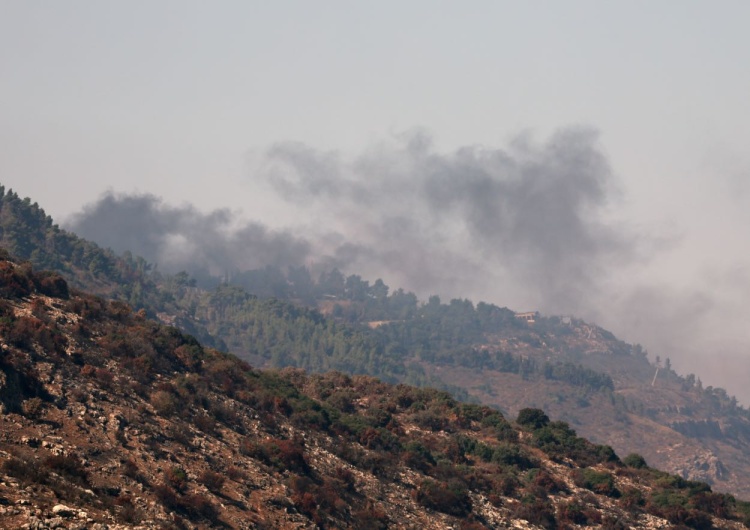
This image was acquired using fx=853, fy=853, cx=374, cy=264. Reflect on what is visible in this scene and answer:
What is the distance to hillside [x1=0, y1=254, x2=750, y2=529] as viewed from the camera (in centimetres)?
3684

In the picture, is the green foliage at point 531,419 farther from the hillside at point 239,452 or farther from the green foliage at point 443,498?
the green foliage at point 443,498

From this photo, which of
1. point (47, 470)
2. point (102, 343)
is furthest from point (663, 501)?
point (47, 470)

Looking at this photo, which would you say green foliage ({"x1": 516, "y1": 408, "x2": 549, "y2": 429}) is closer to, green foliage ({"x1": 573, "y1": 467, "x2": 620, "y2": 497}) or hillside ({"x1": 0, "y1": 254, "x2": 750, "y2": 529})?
hillside ({"x1": 0, "y1": 254, "x2": 750, "y2": 529})

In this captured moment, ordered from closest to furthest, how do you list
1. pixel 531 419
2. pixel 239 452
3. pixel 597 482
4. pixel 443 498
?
1. pixel 239 452
2. pixel 443 498
3. pixel 597 482
4. pixel 531 419

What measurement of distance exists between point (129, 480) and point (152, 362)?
736 inches

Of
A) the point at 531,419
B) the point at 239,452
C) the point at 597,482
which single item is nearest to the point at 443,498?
the point at 239,452

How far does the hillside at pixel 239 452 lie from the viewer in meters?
36.8

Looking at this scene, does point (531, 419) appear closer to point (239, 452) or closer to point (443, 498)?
point (443, 498)

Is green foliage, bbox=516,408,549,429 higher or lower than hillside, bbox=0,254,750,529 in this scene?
higher

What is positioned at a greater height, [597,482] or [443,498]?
[597,482]

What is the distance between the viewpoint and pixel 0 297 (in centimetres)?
5381

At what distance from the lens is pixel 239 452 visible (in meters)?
Result: 48.0

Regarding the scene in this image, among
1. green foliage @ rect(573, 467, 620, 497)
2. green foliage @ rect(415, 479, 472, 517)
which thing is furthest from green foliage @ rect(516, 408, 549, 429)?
green foliage @ rect(415, 479, 472, 517)

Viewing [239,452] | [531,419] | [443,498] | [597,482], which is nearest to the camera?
[239,452]
